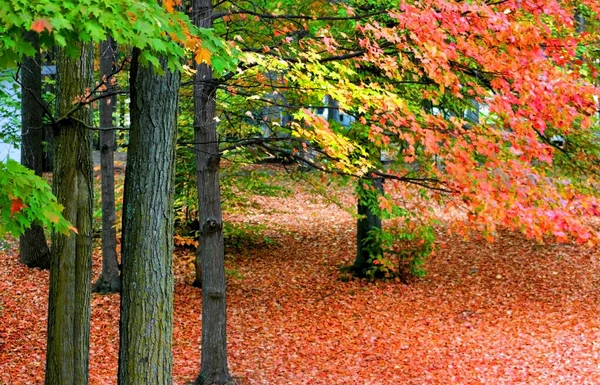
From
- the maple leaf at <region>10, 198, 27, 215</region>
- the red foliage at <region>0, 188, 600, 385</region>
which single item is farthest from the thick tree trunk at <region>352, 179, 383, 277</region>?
the maple leaf at <region>10, 198, 27, 215</region>

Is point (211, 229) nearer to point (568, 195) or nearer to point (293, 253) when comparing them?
point (568, 195)

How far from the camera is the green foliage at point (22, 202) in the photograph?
5.23 m

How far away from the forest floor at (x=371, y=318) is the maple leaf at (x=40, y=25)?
726cm

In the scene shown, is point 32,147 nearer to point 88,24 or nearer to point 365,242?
point 365,242

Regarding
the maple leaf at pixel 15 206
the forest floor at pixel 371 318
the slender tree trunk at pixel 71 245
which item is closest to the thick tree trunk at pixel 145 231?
the maple leaf at pixel 15 206

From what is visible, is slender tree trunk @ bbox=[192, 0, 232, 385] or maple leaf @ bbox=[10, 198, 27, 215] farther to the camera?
slender tree trunk @ bbox=[192, 0, 232, 385]

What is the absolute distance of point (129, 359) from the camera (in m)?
5.75

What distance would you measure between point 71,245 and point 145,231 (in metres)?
1.80

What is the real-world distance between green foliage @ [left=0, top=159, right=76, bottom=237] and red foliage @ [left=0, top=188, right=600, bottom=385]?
502 cm

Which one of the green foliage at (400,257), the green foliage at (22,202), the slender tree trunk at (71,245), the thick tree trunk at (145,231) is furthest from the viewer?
the green foliage at (400,257)

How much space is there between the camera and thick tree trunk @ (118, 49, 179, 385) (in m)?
5.73

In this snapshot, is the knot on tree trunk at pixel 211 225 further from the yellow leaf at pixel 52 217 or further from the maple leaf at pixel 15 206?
the maple leaf at pixel 15 206

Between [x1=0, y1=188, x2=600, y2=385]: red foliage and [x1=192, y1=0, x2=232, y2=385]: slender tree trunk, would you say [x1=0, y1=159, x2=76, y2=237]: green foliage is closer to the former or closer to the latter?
[x1=192, y1=0, x2=232, y2=385]: slender tree trunk

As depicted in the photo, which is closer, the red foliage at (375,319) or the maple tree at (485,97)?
the maple tree at (485,97)
